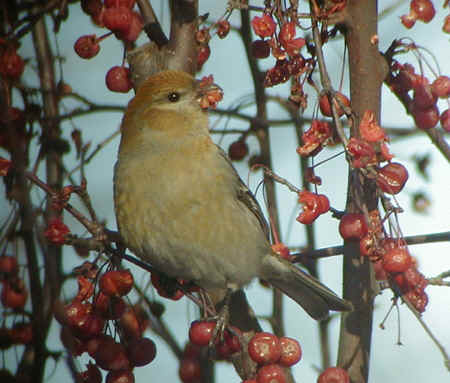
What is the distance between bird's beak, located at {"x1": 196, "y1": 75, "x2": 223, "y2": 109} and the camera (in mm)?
3152

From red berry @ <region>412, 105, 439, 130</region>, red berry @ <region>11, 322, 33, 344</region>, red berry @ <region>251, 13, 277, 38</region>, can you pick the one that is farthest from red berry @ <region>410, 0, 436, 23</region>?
red berry @ <region>11, 322, 33, 344</region>

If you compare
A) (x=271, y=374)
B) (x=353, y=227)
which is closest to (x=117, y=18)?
(x=353, y=227)

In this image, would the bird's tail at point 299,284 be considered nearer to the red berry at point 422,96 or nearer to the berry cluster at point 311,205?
the berry cluster at point 311,205

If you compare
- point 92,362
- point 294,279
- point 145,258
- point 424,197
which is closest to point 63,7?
point 145,258

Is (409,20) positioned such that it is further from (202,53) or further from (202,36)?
(202,53)

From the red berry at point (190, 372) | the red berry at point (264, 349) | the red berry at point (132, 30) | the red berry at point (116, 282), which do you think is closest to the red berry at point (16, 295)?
the red berry at point (116, 282)

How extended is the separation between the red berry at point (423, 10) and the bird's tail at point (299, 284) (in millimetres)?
1274

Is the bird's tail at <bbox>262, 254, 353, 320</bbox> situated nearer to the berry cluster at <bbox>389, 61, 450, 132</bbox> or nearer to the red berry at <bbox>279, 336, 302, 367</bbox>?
the red berry at <bbox>279, 336, 302, 367</bbox>

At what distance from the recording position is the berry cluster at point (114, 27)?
111 inches

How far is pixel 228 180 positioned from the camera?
3.25 m

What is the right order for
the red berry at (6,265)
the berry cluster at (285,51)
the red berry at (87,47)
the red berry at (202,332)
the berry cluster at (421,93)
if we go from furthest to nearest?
the red berry at (87,47) → the red berry at (202,332) → the berry cluster at (421,93) → the berry cluster at (285,51) → the red berry at (6,265)

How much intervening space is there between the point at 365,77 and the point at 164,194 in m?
1.04

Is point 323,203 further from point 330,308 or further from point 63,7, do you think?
point 63,7

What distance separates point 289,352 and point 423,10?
130 cm
